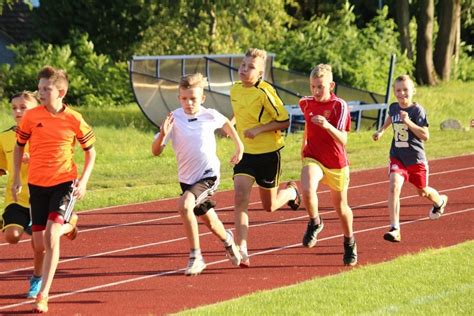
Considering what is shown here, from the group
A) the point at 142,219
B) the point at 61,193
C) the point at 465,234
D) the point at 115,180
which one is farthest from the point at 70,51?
the point at 61,193

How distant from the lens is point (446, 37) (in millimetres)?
42000

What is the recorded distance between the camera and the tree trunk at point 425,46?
4041 cm

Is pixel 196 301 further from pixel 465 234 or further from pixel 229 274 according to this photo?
pixel 465 234

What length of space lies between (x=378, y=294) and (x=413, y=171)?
163 inches

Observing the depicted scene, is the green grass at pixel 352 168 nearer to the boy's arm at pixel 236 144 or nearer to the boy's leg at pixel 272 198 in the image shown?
the boy's arm at pixel 236 144

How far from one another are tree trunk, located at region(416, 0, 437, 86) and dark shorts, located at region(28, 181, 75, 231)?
31795 millimetres

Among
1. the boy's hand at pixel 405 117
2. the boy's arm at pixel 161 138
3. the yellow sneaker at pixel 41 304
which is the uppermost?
the boy's arm at pixel 161 138

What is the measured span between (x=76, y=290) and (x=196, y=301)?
1238 millimetres

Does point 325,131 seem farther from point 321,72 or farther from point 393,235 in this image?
point 393,235

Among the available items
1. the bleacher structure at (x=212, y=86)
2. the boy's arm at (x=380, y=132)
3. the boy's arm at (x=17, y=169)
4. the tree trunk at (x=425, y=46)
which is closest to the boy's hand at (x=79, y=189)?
the boy's arm at (x=17, y=169)

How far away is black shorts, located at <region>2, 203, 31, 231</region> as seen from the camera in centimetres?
→ 1096

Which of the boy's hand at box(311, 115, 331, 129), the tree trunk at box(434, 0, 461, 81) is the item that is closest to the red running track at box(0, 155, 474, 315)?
the boy's hand at box(311, 115, 331, 129)

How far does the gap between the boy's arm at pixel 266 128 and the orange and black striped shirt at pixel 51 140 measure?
208cm

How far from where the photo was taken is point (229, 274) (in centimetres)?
1102
